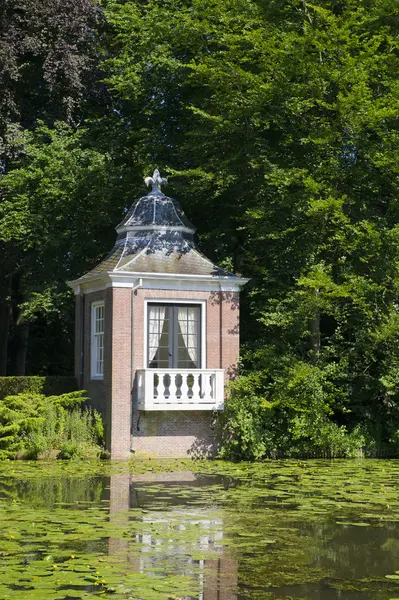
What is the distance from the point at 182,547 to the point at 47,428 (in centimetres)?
1082

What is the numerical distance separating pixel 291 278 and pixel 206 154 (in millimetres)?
4340

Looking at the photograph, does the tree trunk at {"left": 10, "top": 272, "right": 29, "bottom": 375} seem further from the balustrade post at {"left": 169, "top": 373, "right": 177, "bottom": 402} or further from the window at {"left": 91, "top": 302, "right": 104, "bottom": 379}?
the balustrade post at {"left": 169, "top": 373, "right": 177, "bottom": 402}

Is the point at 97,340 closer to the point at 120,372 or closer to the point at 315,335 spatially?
the point at 120,372

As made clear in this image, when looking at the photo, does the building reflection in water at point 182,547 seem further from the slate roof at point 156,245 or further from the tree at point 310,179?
the tree at point 310,179

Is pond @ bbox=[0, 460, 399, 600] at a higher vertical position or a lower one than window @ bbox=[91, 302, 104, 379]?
lower

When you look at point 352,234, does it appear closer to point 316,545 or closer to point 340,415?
point 340,415

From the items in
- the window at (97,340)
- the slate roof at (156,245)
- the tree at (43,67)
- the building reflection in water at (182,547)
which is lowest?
the building reflection in water at (182,547)

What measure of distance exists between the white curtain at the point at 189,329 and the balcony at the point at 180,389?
62 cm

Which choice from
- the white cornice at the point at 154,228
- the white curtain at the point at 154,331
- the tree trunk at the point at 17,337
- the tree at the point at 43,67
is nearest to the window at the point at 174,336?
the white curtain at the point at 154,331

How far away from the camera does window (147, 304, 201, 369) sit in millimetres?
22000

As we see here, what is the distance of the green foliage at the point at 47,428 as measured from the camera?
67.1 ft

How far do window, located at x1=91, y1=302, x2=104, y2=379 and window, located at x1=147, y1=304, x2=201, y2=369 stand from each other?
1.41 m

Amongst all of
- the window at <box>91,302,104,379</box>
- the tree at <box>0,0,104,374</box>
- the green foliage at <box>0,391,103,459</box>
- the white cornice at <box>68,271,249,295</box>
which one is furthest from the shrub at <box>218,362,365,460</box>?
the tree at <box>0,0,104,374</box>

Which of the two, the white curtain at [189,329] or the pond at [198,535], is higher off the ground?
the white curtain at [189,329]
